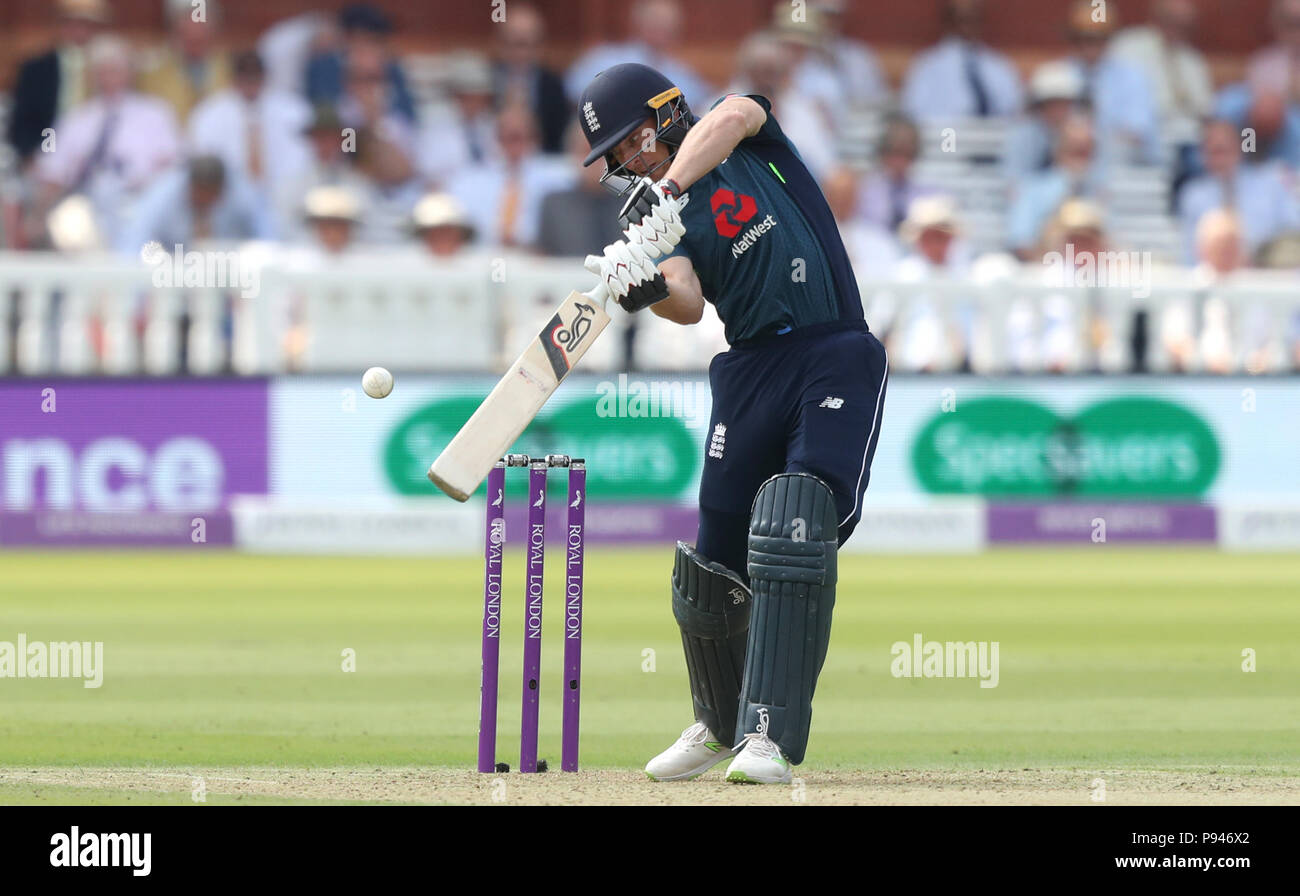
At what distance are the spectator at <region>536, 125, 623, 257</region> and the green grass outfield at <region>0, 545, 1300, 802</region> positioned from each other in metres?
2.41

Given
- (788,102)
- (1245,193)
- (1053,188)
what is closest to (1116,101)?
(1245,193)

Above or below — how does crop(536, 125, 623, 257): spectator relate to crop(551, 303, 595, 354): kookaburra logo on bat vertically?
above

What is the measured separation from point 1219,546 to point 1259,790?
887 cm

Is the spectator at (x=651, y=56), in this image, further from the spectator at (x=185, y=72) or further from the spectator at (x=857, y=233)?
the spectator at (x=185, y=72)

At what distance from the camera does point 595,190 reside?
15023 millimetres

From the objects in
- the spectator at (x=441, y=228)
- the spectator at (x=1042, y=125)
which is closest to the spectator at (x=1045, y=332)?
the spectator at (x=1042, y=125)

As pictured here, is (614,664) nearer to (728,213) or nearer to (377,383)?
(377,383)

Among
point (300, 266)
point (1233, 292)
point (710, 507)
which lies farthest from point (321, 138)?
point (710, 507)

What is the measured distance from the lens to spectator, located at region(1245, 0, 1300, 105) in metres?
17.6

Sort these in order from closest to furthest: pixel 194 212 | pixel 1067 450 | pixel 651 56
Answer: pixel 1067 450
pixel 194 212
pixel 651 56

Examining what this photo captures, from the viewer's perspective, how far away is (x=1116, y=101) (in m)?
17.4

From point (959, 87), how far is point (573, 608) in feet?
39.0

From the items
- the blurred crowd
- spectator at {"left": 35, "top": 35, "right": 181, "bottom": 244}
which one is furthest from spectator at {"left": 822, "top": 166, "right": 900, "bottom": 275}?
spectator at {"left": 35, "top": 35, "right": 181, "bottom": 244}

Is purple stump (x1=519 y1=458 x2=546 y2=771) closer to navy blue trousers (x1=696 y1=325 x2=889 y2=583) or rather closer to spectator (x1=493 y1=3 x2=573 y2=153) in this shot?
navy blue trousers (x1=696 y1=325 x2=889 y2=583)
